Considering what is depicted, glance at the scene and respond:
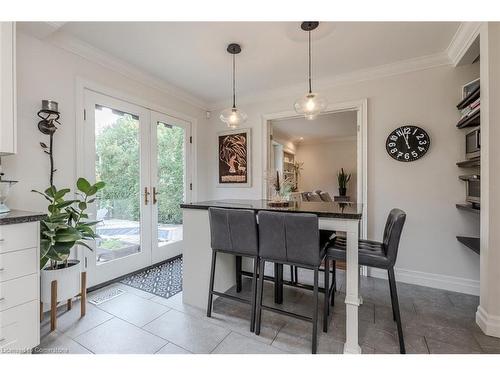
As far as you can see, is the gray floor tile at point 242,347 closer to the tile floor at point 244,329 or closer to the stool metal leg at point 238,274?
the tile floor at point 244,329

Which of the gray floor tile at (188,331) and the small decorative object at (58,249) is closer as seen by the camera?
the gray floor tile at (188,331)

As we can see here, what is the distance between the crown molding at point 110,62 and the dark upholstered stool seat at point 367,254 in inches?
116

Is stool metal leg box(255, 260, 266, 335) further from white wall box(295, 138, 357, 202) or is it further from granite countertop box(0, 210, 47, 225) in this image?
white wall box(295, 138, 357, 202)

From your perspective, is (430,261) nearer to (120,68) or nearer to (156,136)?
(156,136)

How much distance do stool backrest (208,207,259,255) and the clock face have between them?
203 cm

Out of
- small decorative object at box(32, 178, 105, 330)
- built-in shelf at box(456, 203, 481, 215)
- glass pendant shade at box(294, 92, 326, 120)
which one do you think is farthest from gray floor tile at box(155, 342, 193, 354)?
built-in shelf at box(456, 203, 481, 215)

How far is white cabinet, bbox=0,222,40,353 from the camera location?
1.38 m

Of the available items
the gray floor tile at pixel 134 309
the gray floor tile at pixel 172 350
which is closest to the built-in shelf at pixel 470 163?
the gray floor tile at pixel 172 350

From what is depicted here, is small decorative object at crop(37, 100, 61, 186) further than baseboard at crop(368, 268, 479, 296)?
No

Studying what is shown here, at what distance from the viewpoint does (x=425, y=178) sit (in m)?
2.58

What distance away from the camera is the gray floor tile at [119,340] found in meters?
1.58

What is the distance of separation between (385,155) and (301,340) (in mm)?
2257

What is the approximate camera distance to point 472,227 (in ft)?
7.88

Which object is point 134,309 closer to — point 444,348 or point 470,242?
point 444,348
